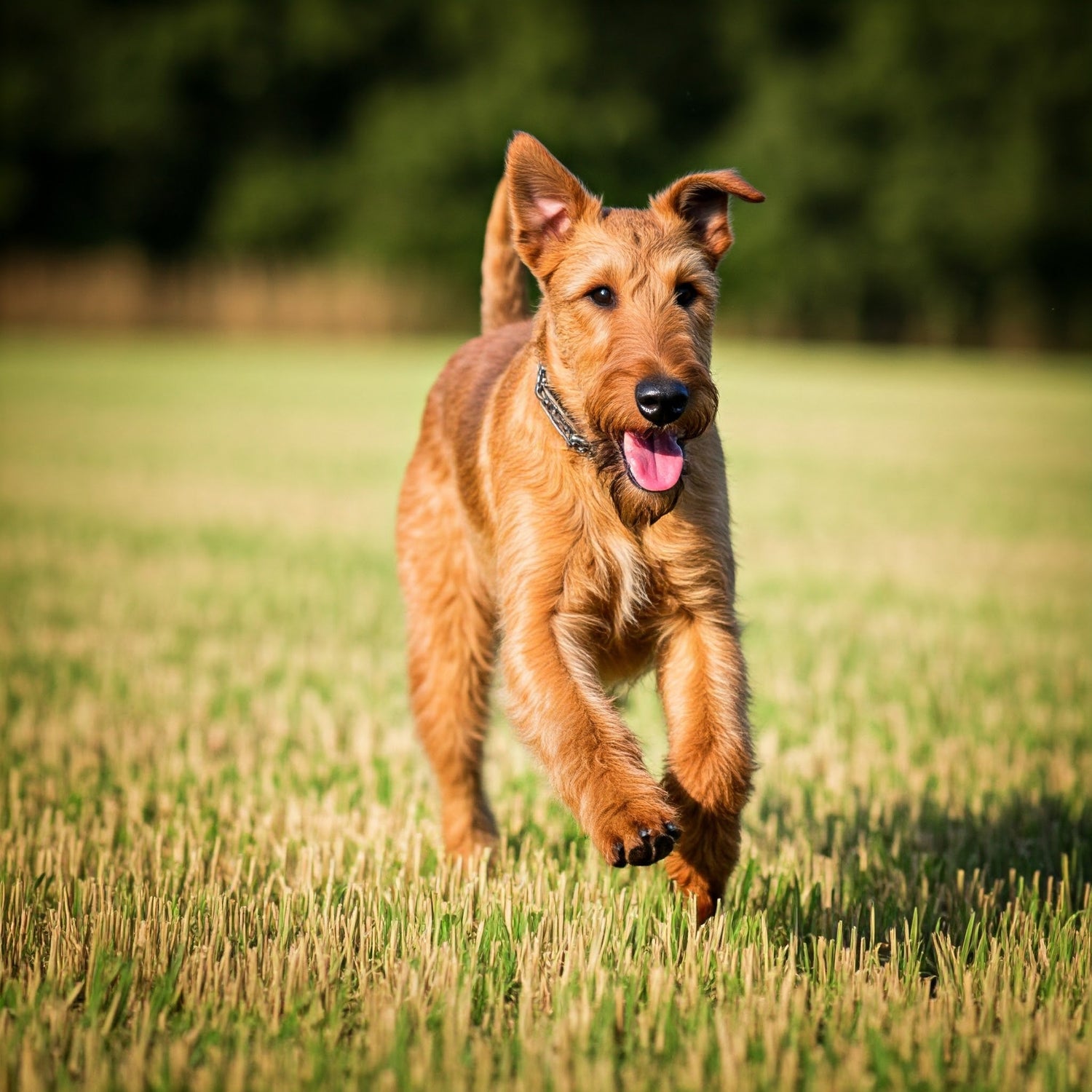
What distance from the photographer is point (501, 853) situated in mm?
3832

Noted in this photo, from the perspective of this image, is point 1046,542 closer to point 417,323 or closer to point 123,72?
point 417,323

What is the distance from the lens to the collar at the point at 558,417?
325 cm

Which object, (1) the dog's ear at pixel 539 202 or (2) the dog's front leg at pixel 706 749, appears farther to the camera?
(1) the dog's ear at pixel 539 202

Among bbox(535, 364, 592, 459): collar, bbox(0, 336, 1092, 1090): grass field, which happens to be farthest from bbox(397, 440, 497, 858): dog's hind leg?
bbox(535, 364, 592, 459): collar

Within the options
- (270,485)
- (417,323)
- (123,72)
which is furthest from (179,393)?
(123,72)

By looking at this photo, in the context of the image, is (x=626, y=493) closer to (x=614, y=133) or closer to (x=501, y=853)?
(x=501, y=853)

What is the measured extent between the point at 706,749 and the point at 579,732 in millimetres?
324

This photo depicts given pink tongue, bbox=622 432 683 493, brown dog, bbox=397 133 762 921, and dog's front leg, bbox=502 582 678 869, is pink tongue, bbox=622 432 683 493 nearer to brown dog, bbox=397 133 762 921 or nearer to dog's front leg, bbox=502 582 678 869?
brown dog, bbox=397 133 762 921

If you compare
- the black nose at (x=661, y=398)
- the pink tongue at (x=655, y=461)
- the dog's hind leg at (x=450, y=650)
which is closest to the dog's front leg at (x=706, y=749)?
the pink tongue at (x=655, y=461)

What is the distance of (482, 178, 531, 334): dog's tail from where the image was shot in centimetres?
445

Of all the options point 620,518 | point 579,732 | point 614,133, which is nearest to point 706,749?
point 579,732

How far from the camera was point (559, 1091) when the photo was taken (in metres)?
2.23

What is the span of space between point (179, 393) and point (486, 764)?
19.4 meters

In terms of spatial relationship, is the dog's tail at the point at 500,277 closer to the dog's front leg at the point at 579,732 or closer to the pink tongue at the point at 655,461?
the pink tongue at the point at 655,461
